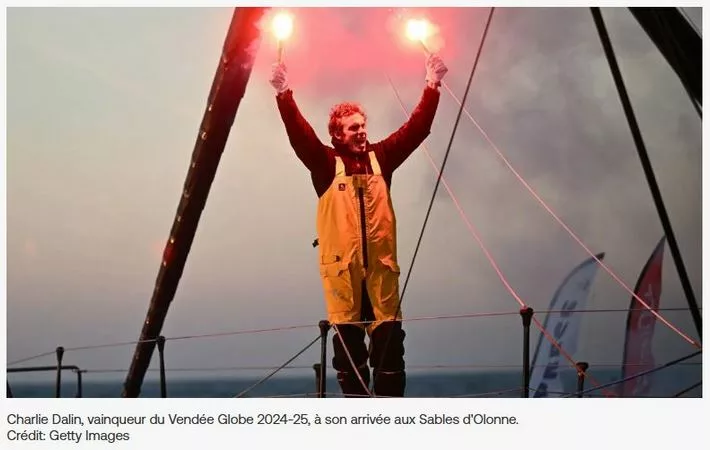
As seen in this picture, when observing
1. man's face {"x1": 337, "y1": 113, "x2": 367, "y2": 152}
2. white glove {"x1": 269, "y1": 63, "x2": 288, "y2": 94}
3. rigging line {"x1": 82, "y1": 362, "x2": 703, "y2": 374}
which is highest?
white glove {"x1": 269, "y1": 63, "x2": 288, "y2": 94}


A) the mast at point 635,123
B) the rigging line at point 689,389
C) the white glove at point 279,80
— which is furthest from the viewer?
the rigging line at point 689,389

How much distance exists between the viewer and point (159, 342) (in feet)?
10.7

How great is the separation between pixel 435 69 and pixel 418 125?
0.70 feet

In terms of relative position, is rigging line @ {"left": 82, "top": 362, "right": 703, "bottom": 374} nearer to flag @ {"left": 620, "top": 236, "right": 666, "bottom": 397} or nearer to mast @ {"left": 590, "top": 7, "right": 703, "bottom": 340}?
flag @ {"left": 620, "top": 236, "right": 666, "bottom": 397}

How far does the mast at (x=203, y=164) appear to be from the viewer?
10.2ft

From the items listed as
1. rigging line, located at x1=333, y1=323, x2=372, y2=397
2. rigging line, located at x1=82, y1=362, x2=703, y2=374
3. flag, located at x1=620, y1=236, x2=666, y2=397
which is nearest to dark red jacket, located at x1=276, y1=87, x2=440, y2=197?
rigging line, located at x1=333, y1=323, x2=372, y2=397

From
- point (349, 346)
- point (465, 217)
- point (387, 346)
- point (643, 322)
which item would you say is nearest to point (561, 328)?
point (643, 322)

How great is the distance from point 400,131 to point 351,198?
1.05 ft

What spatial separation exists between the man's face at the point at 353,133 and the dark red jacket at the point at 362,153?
0.08ft

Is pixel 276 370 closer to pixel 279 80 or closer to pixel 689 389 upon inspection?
pixel 279 80

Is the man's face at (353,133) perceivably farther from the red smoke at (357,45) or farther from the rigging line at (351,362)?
the rigging line at (351,362)

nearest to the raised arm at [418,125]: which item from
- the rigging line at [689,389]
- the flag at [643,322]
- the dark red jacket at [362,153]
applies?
the dark red jacket at [362,153]

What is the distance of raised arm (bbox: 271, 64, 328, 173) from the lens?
3.09m
